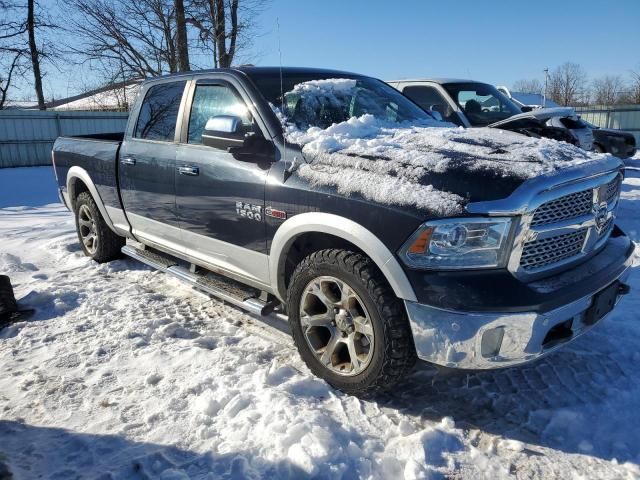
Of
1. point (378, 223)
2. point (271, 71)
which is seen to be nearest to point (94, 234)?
point (271, 71)

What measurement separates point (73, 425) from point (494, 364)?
217cm

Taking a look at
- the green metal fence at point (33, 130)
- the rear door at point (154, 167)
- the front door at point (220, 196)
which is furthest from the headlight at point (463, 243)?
the green metal fence at point (33, 130)

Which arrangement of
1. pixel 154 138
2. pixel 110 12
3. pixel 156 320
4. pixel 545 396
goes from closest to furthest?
pixel 545 396
pixel 156 320
pixel 154 138
pixel 110 12

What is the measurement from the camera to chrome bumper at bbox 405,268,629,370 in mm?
2259

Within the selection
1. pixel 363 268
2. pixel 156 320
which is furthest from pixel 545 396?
pixel 156 320

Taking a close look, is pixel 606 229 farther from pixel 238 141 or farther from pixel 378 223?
pixel 238 141

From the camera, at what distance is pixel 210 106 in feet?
12.2

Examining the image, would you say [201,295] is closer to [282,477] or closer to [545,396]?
[282,477]

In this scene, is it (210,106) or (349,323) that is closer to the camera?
(349,323)

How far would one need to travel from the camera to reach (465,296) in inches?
88.7

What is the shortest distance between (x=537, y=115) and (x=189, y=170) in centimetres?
517

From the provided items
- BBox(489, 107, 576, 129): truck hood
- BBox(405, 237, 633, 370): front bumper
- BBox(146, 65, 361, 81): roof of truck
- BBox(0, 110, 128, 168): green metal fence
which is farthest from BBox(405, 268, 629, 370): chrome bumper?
BBox(0, 110, 128, 168): green metal fence

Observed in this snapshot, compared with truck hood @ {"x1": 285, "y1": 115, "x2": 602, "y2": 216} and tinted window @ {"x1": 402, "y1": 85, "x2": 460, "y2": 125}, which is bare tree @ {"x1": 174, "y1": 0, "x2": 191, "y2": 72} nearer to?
tinted window @ {"x1": 402, "y1": 85, "x2": 460, "y2": 125}

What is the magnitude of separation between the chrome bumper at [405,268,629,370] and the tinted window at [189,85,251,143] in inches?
75.3
